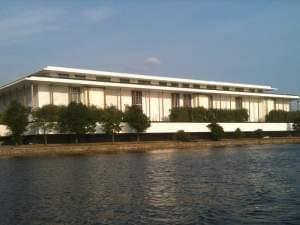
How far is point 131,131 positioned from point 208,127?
56.4 ft

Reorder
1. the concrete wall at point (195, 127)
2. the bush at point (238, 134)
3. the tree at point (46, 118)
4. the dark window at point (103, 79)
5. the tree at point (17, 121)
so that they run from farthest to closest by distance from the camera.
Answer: the bush at point (238, 134) < the dark window at point (103, 79) < the concrete wall at point (195, 127) < the tree at point (46, 118) < the tree at point (17, 121)

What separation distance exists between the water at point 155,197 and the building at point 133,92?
46.6 m

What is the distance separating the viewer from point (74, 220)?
15.6 meters

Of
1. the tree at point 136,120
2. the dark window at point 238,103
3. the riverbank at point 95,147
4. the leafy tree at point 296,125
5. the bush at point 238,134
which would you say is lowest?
the riverbank at point 95,147

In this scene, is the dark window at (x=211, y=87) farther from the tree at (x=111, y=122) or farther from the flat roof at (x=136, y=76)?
the tree at (x=111, y=122)

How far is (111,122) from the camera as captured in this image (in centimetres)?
6994

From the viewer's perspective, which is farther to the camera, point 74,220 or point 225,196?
point 225,196

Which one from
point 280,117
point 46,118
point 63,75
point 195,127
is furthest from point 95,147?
point 280,117

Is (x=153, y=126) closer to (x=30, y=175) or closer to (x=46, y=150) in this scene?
(x=46, y=150)

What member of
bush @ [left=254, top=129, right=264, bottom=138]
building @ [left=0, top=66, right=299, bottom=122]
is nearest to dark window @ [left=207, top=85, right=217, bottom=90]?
building @ [left=0, top=66, right=299, bottom=122]

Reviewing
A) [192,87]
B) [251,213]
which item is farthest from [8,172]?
[192,87]

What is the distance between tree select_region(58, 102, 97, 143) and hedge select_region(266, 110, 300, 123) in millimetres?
49278

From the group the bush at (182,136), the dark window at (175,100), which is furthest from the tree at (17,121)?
the dark window at (175,100)

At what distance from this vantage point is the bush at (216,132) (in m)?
82.9
